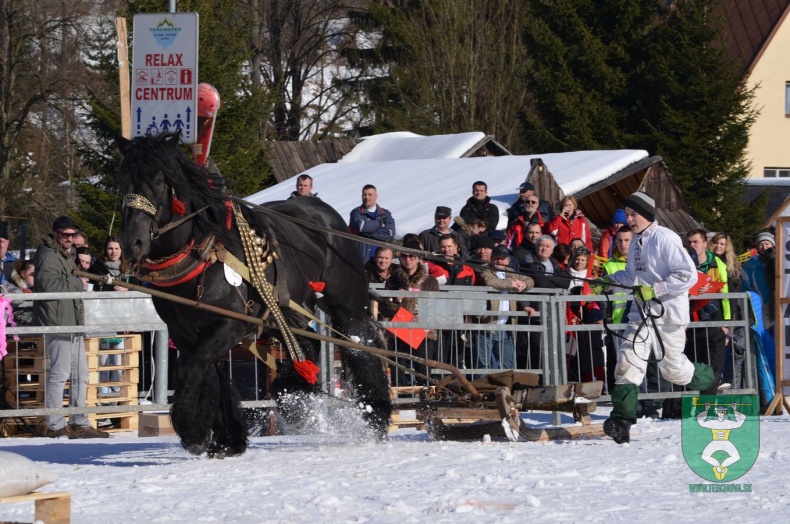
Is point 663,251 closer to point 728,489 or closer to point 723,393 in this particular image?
point 728,489

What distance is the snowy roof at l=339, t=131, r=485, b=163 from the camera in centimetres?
2381

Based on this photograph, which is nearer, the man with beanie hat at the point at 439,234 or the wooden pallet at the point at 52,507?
the wooden pallet at the point at 52,507

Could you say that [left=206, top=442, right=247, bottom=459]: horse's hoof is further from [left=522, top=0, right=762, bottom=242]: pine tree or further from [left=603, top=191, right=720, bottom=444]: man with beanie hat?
[left=522, top=0, right=762, bottom=242]: pine tree

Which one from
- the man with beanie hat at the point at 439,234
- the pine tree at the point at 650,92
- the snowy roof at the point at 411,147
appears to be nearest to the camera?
the man with beanie hat at the point at 439,234

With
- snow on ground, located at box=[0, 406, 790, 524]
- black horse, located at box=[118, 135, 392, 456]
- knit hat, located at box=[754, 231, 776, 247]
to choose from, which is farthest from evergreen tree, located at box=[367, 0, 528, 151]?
black horse, located at box=[118, 135, 392, 456]

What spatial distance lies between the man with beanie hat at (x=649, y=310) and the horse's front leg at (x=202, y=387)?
273cm

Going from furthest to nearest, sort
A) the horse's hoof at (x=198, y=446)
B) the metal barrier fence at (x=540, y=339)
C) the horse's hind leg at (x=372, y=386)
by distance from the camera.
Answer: the metal barrier fence at (x=540, y=339) < the horse's hind leg at (x=372, y=386) < the horse's hoof at (x=198, y=446)

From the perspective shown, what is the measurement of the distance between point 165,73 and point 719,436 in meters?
5.49

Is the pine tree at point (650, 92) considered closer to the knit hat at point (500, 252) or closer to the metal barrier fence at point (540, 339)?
the knit hat at point (500, 252)

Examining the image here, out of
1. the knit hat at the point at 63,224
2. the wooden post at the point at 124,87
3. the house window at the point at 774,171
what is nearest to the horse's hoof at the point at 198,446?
the wooden post at the point at 124,87

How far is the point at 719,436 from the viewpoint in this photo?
356 inches

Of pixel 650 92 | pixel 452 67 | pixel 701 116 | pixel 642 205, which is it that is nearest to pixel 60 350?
pixel 642 205

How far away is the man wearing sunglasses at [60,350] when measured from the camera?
11.1 meters

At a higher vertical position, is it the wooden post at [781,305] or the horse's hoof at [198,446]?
the wooden post at [781,305]
